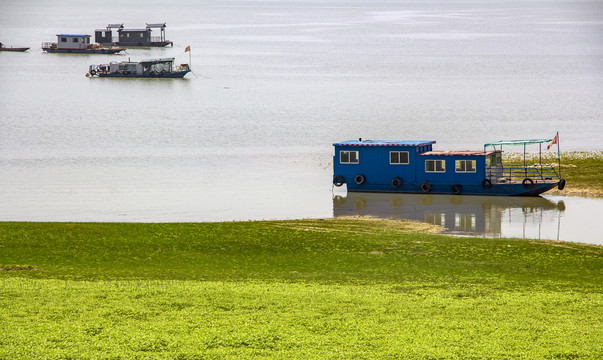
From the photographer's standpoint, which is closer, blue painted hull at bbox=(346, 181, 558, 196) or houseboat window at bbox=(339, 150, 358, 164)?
blue painted hull at bbox=(346, 181, 558, 196)

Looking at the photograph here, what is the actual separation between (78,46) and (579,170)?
15061 centimetres

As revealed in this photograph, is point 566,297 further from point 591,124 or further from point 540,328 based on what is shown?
point 591,124

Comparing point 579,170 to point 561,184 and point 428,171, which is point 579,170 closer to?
point 561,184

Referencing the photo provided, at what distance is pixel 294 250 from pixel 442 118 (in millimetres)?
64752

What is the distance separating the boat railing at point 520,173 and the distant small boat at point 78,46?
14081cm

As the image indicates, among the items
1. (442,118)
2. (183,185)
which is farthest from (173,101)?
(183,185)

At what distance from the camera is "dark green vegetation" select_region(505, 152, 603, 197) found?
4834 centimetres

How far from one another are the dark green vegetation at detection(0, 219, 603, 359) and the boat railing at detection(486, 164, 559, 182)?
1594 centimetres

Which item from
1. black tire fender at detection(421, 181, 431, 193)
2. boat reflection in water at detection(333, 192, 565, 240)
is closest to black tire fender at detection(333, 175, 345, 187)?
boat reflection in water at detection(333, 192, 565, 240)

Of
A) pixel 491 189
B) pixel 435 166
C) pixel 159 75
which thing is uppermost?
pixel 159 75

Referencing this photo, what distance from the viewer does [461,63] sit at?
577 ft

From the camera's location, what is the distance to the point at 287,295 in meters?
21.4

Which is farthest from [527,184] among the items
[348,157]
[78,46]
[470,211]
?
[78,46]

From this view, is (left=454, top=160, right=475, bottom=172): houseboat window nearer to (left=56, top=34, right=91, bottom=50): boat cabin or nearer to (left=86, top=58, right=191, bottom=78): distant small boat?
(left=86, top=58, right=191, bottom=78): distant small boat
